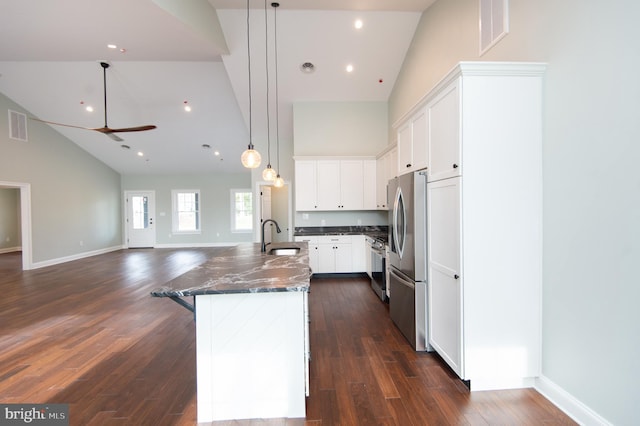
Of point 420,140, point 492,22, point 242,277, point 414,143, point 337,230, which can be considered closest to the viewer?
point 242,277

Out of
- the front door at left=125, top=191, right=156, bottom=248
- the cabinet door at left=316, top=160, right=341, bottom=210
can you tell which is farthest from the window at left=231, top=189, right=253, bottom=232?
the cabinet door at left=316, top=160, right=341, bottom=210

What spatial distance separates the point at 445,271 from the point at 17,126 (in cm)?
930

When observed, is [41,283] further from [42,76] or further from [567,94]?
[567,94]

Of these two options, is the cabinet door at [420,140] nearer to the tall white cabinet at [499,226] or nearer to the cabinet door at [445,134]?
the cabinet door at [445,134]

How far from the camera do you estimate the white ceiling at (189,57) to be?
146 inches

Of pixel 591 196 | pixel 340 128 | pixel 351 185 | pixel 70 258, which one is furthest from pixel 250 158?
pixel 70 258

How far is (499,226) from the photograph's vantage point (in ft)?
6.72

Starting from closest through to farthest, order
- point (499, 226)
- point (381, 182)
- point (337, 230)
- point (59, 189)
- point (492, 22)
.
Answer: point (499, 226)
point (492, 22)
point (381, 182)
point (337, 230)
point (59, 189)

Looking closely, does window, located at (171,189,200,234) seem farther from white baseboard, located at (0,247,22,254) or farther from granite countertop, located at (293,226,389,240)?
granite countertop, located at (293,226,389,240)

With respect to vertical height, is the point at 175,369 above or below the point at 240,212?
below

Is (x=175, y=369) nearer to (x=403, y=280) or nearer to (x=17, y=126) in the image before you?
(x=403, y=280)

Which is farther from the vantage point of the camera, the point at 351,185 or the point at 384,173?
the point at 351,185

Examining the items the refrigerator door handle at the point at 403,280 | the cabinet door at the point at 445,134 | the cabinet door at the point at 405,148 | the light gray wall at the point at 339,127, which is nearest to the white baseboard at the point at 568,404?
the refrigerator door handle at the point at 403,280

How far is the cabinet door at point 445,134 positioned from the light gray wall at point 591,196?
608mm
